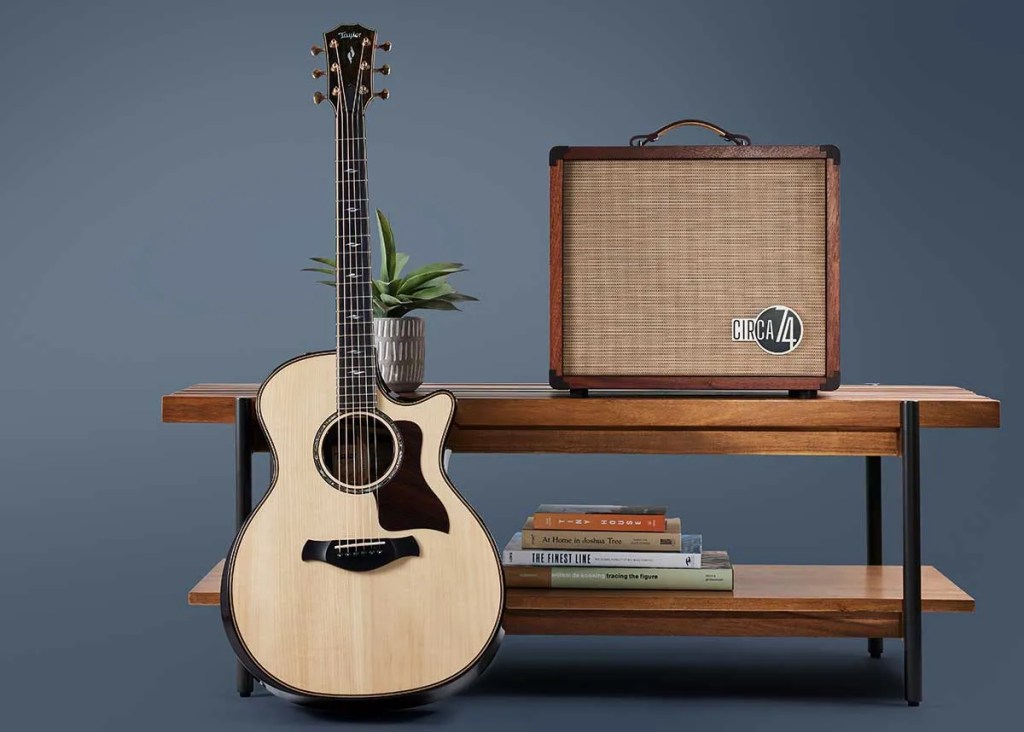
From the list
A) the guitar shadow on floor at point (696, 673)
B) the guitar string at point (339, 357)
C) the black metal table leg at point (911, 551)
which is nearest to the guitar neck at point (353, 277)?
the guitar string at point (339, 357)

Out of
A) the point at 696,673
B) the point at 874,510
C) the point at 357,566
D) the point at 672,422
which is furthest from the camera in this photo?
the point at 874,510

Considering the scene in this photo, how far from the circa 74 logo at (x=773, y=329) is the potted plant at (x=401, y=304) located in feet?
1.65

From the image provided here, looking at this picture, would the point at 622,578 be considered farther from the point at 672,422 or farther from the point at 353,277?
the point at 353,277

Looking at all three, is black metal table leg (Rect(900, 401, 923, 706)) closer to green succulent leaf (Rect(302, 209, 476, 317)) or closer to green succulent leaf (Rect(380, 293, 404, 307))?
green succulent leaf (Rect(302, 209, 476, 317))

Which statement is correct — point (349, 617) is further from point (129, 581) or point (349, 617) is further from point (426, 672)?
point (129, 581)

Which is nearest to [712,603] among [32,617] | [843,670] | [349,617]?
[843,670]

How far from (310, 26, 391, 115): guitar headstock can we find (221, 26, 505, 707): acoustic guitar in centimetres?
4

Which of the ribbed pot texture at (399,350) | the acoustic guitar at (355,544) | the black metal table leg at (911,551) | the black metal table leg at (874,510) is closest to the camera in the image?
the acoustic guitar at (355,544)

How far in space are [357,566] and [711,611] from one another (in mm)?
629

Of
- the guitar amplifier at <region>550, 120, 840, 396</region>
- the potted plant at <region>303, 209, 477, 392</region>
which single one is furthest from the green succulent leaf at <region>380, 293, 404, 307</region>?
the guitar amplifier at <region>550, 120, 840, 396</region>

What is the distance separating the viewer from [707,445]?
273 centimetres

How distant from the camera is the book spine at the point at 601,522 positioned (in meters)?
2.79

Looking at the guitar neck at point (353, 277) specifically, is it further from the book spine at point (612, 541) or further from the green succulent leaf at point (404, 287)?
the book spine at point (612, 541)

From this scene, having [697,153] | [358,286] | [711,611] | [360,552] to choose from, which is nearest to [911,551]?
[711,611]
